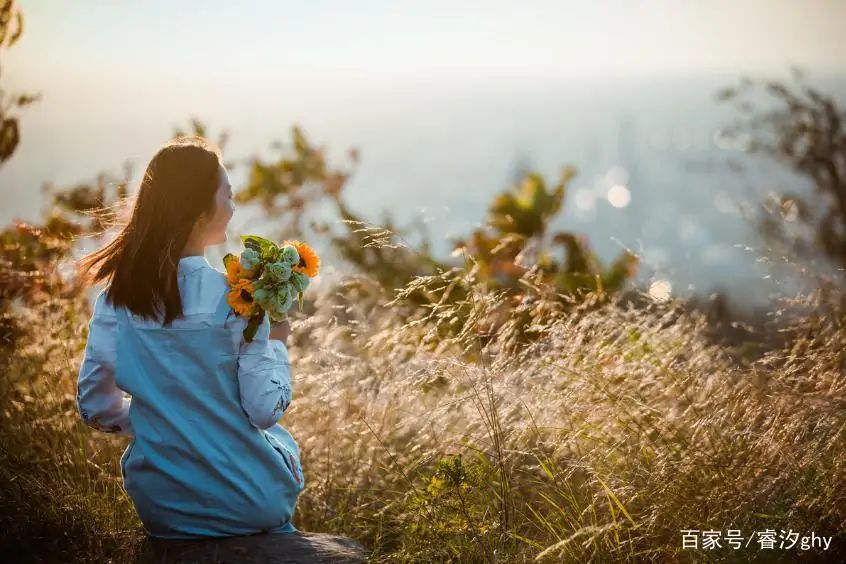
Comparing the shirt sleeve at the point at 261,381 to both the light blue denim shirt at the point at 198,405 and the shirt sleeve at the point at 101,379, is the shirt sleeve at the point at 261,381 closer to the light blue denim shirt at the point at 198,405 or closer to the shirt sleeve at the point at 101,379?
the light blue denim shirt at the point at 198,405

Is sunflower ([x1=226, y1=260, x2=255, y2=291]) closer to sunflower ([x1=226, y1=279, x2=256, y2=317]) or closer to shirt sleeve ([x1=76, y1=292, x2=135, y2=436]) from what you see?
sunflower ([x1=226, y1=279, x2=256, y2=317])

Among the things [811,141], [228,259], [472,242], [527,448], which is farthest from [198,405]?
[811,141]

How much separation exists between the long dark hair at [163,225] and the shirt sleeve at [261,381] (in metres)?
0.23

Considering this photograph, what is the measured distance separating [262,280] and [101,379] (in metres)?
0.61

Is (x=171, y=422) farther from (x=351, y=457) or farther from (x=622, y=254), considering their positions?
(x=622, y=254)

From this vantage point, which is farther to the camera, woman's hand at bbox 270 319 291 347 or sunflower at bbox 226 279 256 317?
woman's hand at bbox 270 319 291 347

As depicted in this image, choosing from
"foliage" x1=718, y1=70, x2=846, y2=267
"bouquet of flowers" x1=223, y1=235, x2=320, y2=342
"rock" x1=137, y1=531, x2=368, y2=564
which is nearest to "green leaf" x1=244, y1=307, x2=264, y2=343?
"bouquet of flowers" x1=223, y1=235, x2=320, y2=342

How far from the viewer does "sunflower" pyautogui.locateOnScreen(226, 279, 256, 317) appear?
2197mm

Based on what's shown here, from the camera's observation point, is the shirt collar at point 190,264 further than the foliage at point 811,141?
No

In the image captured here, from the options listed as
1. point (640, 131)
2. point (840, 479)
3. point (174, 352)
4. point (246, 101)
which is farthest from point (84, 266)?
point (640, 131)

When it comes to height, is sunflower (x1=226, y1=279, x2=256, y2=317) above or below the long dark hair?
below

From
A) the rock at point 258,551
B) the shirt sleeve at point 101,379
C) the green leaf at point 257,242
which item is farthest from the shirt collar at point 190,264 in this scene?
the rock at point 258,551

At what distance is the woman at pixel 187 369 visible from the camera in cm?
227

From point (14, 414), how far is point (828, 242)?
6.82m
